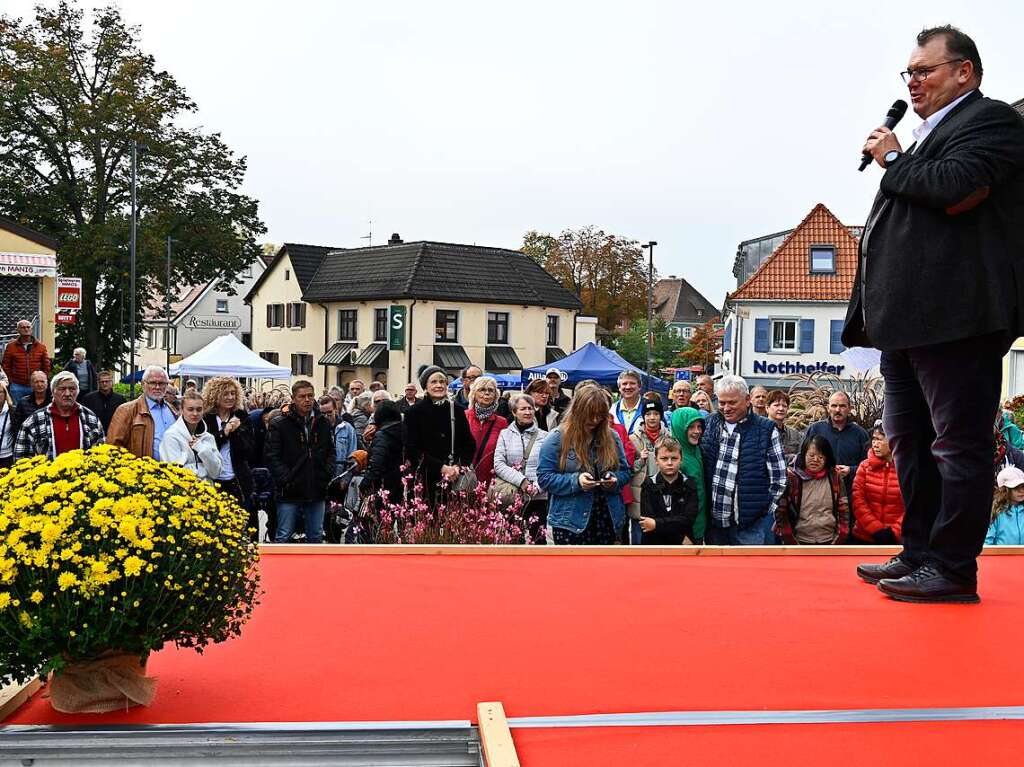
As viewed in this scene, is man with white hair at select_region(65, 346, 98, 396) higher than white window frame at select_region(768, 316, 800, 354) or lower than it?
lower

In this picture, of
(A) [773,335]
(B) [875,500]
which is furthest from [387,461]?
(A) [773,335]

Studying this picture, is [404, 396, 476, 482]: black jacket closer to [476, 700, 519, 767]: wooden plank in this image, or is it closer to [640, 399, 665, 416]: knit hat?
[640, 399, 665, 416]: knit hat

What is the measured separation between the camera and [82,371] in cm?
1570

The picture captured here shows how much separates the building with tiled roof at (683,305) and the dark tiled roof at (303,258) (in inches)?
2359

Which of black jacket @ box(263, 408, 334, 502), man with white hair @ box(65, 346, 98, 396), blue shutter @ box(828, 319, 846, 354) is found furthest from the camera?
blue shutter @ box(828, 319, 846, 354)

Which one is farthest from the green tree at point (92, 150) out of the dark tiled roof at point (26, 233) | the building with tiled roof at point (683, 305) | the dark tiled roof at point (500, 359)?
the building with tiled roof at point (683, 305)

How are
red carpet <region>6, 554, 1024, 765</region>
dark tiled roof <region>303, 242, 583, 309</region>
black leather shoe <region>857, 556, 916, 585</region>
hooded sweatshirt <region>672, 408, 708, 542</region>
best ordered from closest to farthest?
red carpet <region>6, 554, 1024, 765</region>, black leather shoe <region>857, 556, 916, 585</region>, hooded sweatshirt <region>672, 408, 708, 542</region>, dark tiled roof <region>303, 242, 583, 309</region>

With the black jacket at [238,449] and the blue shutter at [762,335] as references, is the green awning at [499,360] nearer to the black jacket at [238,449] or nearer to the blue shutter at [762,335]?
the blue shutter at [762,335]

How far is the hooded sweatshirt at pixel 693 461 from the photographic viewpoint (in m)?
7.67

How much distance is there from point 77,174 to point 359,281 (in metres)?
17.7

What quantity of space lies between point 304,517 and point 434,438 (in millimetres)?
1606

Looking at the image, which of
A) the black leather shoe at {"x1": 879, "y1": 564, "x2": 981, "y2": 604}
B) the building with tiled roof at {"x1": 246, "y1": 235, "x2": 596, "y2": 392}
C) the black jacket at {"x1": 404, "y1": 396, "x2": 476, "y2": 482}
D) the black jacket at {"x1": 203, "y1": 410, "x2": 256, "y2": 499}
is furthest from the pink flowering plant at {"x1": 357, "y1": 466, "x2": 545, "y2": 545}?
the building with tiled roof at {"x1": 246, "y1": 235, "x2": 596, "y2": 392}

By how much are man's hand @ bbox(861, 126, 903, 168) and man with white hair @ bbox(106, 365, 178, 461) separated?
602 cm

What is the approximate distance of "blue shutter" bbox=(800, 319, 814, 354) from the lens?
4431 cm
